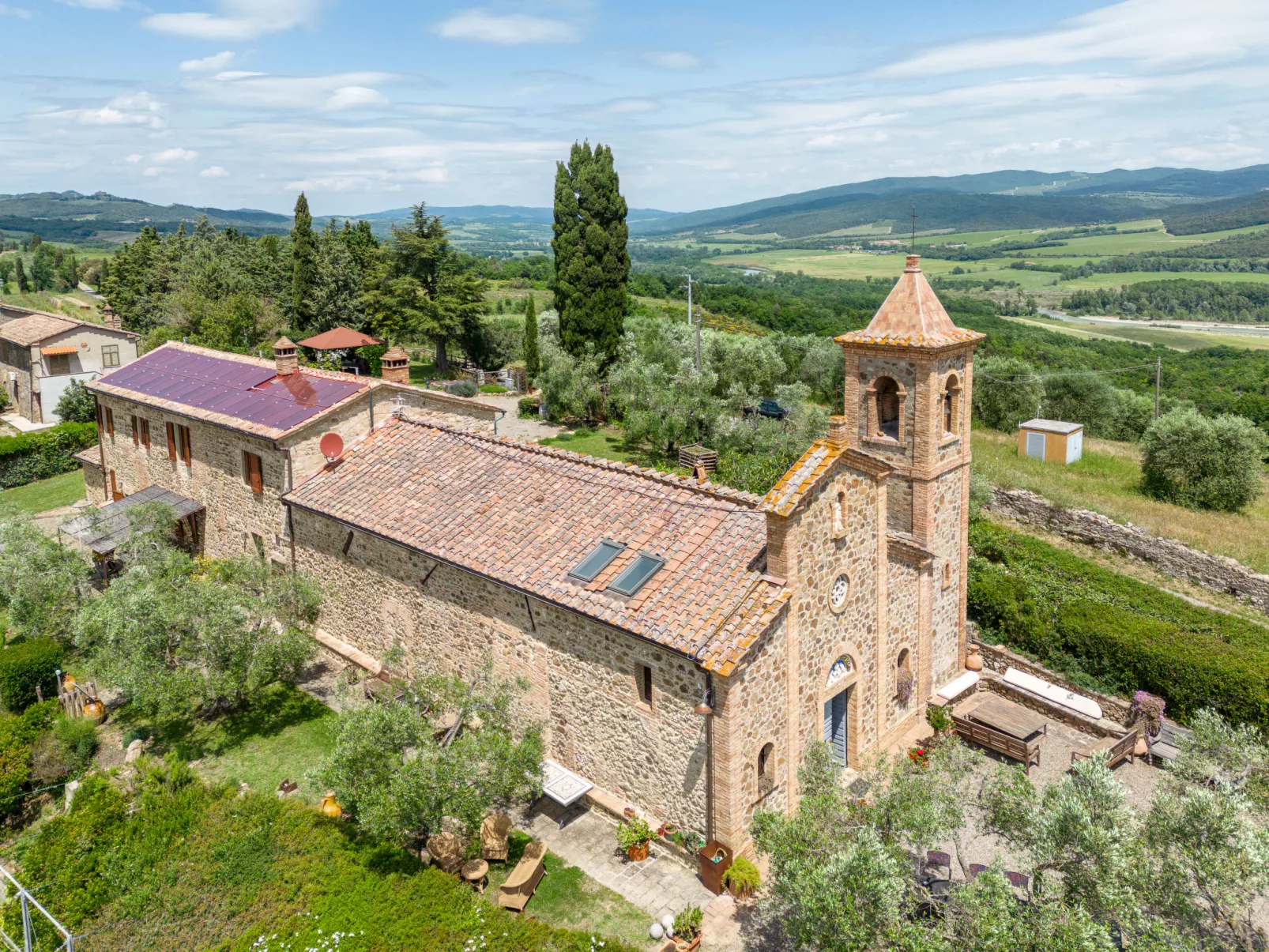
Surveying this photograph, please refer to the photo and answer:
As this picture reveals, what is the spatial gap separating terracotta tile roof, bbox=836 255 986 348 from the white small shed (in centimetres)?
2614

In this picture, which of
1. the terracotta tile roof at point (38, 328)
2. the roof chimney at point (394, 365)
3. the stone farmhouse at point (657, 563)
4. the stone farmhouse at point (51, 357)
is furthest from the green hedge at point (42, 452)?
the roof chimney at point (394, 365)

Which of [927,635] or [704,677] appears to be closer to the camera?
[704,677]

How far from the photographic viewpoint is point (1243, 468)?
3541 centimetres

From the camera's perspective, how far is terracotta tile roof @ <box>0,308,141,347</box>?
4581 centimetres

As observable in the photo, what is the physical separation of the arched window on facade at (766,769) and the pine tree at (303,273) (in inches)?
2129

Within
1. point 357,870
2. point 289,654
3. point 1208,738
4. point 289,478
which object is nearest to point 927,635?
point 1208,738

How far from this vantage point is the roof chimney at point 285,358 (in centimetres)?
2556

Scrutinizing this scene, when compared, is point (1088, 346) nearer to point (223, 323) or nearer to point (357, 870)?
point (223, 323)

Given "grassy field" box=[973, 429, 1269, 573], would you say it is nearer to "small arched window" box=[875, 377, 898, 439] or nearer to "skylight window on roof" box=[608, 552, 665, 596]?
"small arched window" box=[875, 377, 898, 439]

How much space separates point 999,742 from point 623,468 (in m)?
10.3

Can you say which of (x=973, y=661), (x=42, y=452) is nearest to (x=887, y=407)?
(x=973, y=661)

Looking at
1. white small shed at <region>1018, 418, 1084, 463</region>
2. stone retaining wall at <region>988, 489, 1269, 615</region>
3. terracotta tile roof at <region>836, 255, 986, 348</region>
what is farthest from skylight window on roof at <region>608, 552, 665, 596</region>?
white small shed at <region>1018, 418, 1084, 463</region>

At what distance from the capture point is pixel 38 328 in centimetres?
4750

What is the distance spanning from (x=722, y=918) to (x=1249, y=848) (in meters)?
7.29
